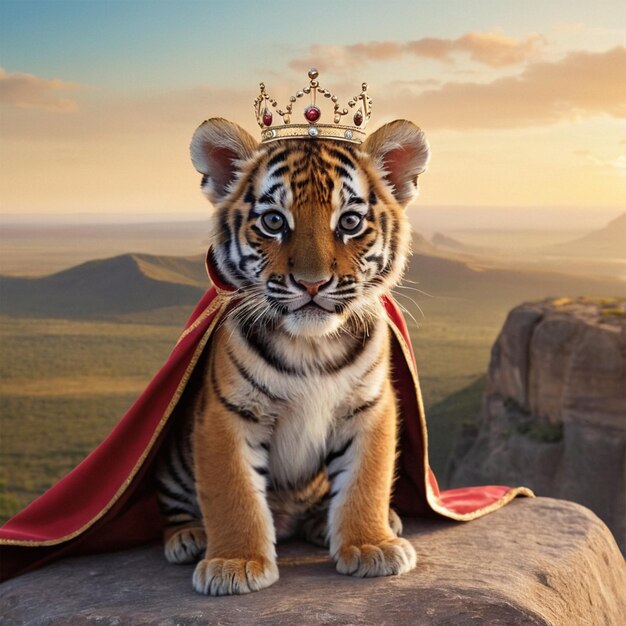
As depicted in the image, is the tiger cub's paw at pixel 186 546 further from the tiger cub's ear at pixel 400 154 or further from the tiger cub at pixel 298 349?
the tiger cub's ear at pixel 400 154

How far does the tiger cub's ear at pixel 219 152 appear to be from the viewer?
308cm

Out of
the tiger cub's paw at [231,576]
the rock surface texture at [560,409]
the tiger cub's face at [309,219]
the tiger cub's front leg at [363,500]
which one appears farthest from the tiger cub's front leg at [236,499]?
the rock surface texture at [560,409]

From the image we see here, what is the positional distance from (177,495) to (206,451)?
523mm

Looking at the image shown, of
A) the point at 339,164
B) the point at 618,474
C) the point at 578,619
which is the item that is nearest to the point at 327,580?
the point at 578,619

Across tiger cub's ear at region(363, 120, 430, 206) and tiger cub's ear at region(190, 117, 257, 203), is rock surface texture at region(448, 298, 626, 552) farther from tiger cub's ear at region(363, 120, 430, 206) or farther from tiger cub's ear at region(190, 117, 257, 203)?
tiger cub's ear at region(190, 117, 257, 203)

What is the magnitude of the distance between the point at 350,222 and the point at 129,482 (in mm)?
1528

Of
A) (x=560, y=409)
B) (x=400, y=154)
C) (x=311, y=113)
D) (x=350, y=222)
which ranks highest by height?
(x=311, y=113)

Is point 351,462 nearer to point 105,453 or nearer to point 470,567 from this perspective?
point 470,567

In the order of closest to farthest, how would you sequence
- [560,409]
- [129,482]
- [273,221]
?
[273,221] → [129,482] → [560,409]

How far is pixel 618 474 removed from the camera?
15.3 m

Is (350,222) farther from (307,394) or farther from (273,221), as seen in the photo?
(307,394)

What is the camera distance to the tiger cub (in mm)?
2865

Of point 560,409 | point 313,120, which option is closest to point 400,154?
point 313,120

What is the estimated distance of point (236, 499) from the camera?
3.06m
